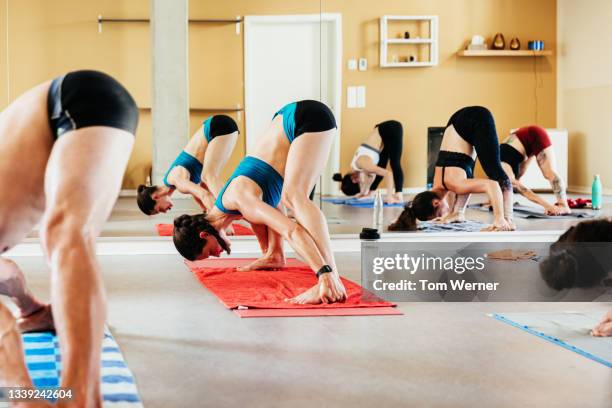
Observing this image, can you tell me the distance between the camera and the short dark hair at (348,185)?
7516 millimetres

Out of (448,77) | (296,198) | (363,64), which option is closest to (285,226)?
(296,198)

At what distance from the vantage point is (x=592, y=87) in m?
9.72

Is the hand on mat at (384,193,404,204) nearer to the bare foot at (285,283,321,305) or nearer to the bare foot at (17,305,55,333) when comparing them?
the bare foot at (285,283,321,305)

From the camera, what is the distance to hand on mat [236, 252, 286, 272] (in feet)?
14.4

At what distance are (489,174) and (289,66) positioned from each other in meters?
1.74

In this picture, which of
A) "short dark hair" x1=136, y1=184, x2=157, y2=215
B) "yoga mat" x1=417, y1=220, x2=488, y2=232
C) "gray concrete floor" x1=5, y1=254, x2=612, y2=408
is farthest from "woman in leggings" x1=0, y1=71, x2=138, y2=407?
"yoga mat" x1=417, y1=220, x2=488, y2=232

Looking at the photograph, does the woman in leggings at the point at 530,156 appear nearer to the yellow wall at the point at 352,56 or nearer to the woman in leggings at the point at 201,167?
the yellow wall at the point at 352,56

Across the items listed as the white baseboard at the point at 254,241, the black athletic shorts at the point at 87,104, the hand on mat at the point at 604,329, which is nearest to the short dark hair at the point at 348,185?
the white baseboard at the point at 254,241

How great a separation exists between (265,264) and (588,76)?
681 centimetres

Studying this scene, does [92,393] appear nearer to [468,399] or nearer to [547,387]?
[468,399]

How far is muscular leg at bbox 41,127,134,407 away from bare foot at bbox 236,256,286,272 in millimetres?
2749

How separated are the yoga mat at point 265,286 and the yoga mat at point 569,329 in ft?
1.91

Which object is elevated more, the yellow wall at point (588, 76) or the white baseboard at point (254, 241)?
the yellow wall at point (588, 76)

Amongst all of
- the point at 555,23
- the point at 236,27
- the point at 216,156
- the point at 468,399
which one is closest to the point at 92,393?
the point at 468,399
